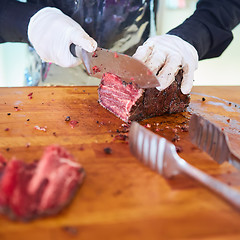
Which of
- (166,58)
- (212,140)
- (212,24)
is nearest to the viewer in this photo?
(212,140)

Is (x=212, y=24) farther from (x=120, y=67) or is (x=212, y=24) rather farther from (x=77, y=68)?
(x=77, y=68)

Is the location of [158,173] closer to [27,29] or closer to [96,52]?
[96,52]

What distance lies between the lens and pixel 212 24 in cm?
360

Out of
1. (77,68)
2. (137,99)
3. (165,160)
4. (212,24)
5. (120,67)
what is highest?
(212,24)

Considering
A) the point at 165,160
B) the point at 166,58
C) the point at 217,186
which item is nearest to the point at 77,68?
the point at 166,58

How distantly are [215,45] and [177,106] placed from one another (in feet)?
4.21

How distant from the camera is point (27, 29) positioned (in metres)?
3.30

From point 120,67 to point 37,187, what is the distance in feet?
4.73

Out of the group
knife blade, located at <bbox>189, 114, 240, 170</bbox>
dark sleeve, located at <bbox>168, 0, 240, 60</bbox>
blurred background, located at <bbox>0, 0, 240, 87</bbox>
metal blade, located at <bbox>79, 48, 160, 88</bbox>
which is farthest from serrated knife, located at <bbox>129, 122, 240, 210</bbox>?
blurred background, located at <bbox>0, 0, 240, 87</bbox>

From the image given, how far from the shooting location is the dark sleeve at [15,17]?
3318 mm

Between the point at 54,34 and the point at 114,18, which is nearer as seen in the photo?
the point at 54,34

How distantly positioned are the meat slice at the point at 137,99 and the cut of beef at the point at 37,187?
115 cm

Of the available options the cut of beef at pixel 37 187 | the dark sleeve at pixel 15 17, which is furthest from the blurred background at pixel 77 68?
the cut of beef at pixel 37 187

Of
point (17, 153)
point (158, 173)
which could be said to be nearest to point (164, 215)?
point (158, 173)
